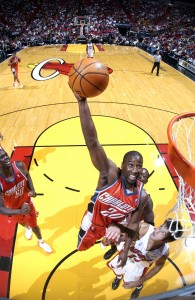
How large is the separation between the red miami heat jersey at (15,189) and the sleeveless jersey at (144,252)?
5.10ft

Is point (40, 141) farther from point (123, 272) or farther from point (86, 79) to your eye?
point (86, 79)

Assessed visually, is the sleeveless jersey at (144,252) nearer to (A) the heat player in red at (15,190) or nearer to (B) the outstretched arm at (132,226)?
(B) the outstretched arm at (132,226)

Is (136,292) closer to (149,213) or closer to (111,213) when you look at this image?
(149,213)

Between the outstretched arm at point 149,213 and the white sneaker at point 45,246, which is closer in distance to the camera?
the outstretched arm at point 149,213

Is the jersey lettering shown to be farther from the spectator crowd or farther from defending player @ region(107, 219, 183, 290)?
the spectator crowd

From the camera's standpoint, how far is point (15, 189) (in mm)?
3217

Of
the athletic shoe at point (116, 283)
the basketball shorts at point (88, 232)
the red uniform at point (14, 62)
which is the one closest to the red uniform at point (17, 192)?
the basketball shorts at point (88, 232)

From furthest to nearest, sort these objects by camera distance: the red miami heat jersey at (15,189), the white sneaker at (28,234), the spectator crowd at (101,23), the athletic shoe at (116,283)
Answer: the spectator crowd at (101,23), the white sneaker at (28,234), the athletic shoe at (116,283), the red miami heat jersey at (15,189)

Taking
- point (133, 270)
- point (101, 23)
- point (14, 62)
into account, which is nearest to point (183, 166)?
point (133, 270)

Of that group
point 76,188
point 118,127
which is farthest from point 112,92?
point 76,188

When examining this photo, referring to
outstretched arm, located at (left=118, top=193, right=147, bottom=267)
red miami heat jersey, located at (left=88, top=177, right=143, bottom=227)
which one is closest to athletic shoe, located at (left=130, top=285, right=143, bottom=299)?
outstretched arm, located at (left=118, top=193, right=147, bottom=267)

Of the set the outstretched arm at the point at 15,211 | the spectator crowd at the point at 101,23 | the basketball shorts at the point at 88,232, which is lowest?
the basketball shorts at the point at 88,232

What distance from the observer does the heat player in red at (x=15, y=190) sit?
2.98m

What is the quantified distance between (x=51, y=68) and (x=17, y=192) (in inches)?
465
